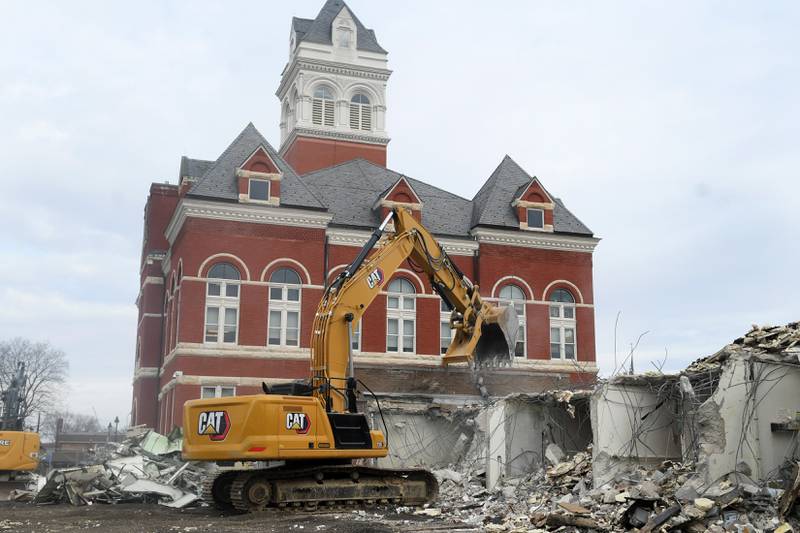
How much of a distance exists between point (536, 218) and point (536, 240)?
1094mm

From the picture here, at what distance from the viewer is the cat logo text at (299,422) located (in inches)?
628

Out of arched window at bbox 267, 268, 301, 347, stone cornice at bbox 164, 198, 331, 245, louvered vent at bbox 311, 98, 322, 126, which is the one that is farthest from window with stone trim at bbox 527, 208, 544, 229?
louvered vent at bbox 311, 98, 322, 126

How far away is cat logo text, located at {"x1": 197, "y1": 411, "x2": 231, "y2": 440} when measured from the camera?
632 inches

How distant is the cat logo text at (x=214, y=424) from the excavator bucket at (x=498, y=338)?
791 centimetres

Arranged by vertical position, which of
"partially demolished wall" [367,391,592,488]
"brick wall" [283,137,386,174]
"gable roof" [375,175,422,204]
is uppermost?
"brick wall" [283,137,386,174]

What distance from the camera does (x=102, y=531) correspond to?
13.7 m

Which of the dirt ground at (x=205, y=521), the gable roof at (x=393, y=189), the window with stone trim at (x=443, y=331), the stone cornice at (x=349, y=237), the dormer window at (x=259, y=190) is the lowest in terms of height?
the dirt ground at (x=205, y=521)

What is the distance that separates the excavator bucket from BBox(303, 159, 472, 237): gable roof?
13385 mm

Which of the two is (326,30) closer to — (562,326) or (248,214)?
(248,214)

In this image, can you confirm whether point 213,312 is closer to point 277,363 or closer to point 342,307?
point 277,363

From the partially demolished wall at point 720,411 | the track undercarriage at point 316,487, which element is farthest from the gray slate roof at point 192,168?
the partially demolished wall at point 720,411

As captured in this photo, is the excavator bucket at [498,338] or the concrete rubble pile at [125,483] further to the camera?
the excavator bucket at [498,338]

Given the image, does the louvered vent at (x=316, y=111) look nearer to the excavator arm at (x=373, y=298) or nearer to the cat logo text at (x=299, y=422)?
the excavator arm at (x=373, y=298)

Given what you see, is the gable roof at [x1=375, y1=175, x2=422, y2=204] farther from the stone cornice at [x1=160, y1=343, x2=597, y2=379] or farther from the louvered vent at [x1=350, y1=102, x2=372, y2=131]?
the louvered vent at [x1=350, y1=102, x2=372, y2=131]
